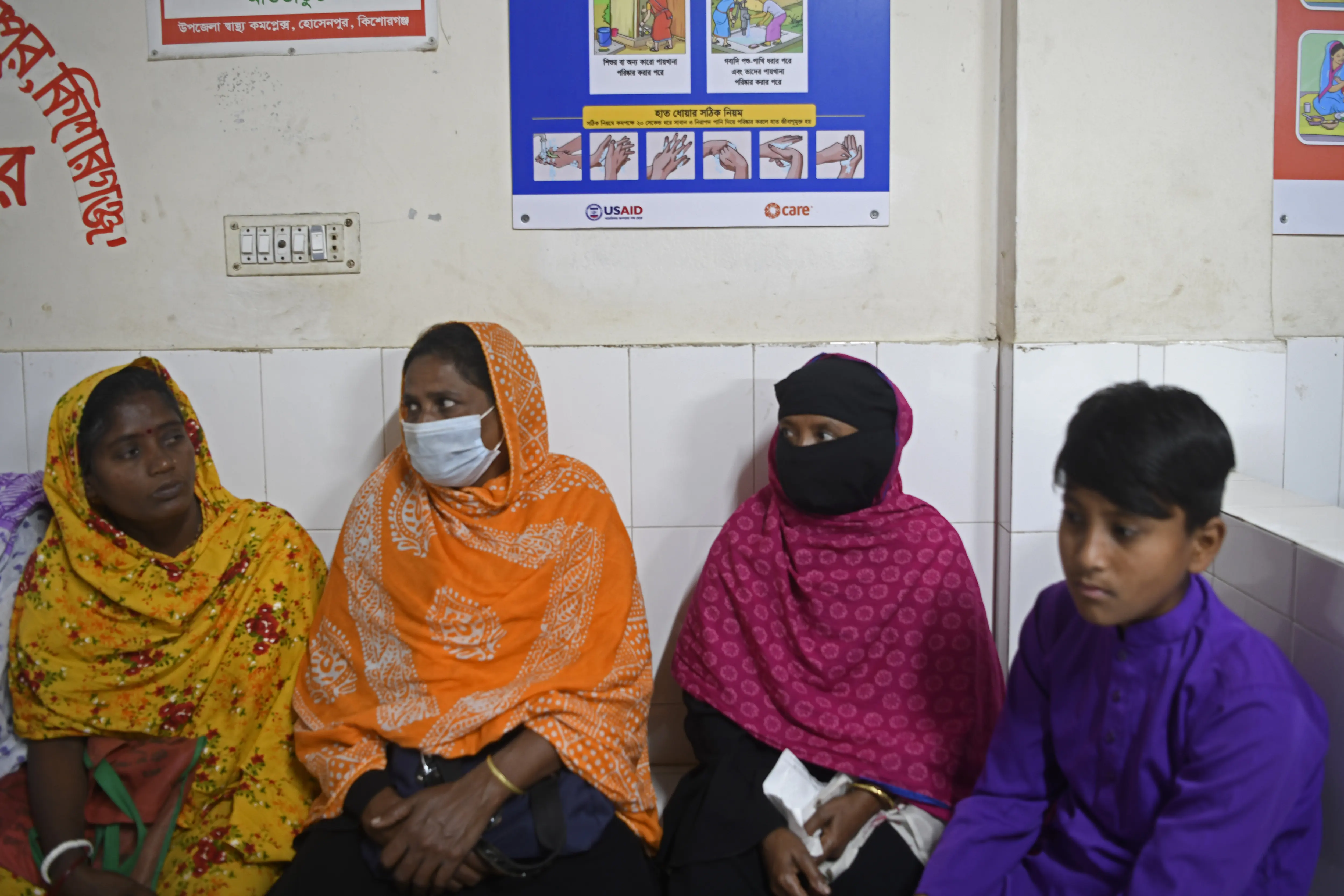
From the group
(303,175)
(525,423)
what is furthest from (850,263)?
(303,175)

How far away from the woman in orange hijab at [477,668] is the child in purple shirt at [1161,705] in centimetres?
67

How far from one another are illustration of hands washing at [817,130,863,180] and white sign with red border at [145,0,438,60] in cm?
104

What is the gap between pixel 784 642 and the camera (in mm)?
1853

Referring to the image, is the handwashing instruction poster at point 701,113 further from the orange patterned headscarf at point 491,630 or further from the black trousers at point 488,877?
the black trousers at point 488,877

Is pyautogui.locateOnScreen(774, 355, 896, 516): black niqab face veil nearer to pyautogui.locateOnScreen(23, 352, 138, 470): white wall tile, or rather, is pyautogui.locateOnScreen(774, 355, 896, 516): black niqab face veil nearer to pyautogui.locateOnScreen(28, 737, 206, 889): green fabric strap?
pyautogui.locateOnScreen(28, 737, 206, 889): green fabric strap

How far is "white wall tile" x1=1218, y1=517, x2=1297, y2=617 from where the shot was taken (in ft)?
4.96

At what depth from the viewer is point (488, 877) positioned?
1568mm

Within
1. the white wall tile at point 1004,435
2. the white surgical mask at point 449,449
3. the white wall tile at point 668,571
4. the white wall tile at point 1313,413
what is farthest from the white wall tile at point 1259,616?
the white surgical mask at point 449,449

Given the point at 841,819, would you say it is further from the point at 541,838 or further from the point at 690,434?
the point at 690,434

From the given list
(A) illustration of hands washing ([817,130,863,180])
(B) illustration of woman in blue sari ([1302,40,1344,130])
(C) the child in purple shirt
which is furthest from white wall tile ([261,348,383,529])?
(B) illustration of woman in blue sari ([1302,40,1344,130])

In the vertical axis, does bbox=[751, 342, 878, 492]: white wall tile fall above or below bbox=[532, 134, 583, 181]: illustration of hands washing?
below

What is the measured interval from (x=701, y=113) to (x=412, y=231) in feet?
2.68

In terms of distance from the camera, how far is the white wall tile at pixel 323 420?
223 cm

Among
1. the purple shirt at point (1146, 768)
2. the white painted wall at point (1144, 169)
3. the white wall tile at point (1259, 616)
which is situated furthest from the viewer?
the white painted wall at point (1144, 169)
